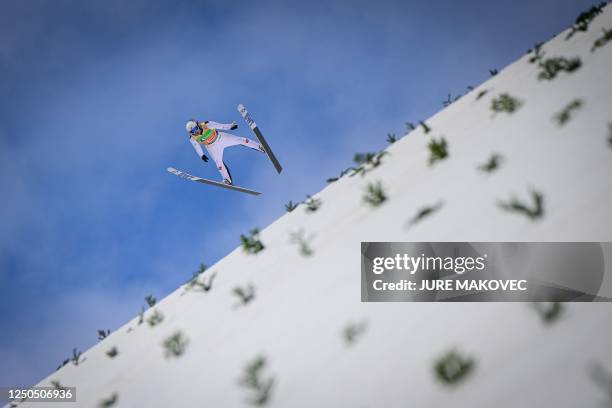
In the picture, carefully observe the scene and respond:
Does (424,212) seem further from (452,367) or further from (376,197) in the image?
(452,367)

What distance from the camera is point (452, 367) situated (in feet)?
6.07

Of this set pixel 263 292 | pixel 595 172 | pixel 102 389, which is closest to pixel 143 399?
pixel 102 389

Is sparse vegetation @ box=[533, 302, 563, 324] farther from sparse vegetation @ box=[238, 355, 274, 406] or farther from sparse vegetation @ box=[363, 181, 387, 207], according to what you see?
sparse vegetation @ box=[363, 181, 387, 207]

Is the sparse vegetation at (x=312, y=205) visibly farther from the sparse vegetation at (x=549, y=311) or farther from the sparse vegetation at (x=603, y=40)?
the sparse vegetation at (x=603, y=40)

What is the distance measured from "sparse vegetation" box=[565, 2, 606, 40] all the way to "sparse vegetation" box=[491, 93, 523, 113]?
2.39 meters

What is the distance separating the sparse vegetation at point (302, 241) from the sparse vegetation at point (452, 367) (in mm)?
2297

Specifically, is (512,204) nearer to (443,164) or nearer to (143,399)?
(443,164)

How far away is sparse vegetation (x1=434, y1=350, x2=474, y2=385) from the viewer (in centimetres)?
181

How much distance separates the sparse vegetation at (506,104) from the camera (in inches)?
167

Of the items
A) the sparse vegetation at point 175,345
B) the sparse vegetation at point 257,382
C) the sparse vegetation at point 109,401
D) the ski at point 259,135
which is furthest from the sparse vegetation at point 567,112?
the ski at point 259,135

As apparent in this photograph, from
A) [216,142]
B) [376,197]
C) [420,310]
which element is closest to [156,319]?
[376,197]

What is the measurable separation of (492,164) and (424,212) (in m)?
0.86

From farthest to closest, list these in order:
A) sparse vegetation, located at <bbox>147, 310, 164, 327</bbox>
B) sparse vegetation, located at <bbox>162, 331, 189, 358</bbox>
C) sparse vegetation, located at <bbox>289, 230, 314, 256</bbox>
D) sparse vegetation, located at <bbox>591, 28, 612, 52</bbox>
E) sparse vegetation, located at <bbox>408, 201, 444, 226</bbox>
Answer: sparse vegetation, located at <bbox>147, 310, 164, 327</bbox> → sparse vegetation, located at <bbox>591, 28, 612, 52</bbox> → sparse vegetation, located at <bbox>289, 230, 314, 256</bbox> → sparse vegetation, located at <bbox>162, 331, 189, 358</bbox> → sparse vegetation, located at <bbox>408, 201, 444, 226</bbox>

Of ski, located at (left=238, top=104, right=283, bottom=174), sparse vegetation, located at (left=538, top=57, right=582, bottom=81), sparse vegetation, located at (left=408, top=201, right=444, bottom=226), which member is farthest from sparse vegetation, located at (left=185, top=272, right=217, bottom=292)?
ski, located at (left=238, top=104, right=283, bottom=174)
